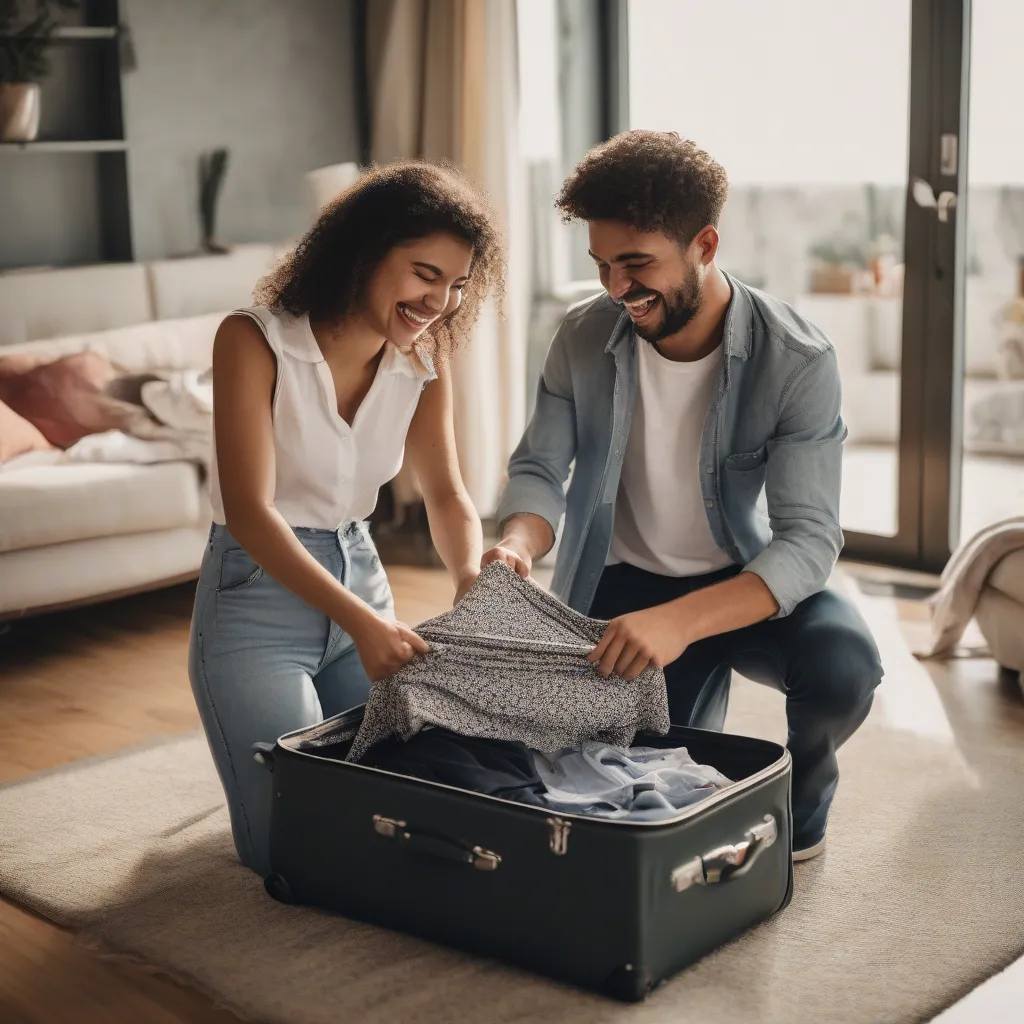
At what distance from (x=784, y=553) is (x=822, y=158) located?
2.34 metres

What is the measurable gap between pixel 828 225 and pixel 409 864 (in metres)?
2.81

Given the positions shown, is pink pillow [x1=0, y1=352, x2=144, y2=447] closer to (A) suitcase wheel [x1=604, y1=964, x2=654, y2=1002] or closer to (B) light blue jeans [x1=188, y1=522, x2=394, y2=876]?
(B) light blue jeans [x1=188, y1=522, x2=394, y2=876]

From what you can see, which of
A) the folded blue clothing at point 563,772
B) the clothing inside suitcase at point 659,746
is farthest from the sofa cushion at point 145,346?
the folded blue clothing at point 563,772

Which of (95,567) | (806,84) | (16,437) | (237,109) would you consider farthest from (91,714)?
(806,84)

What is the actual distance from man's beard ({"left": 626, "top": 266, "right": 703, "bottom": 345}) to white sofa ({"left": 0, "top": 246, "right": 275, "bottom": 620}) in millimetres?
1705

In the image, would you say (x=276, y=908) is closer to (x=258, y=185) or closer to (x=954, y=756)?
(x=954, y=756)

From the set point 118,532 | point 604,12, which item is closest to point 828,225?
point 604,12

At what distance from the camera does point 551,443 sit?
7.94ft

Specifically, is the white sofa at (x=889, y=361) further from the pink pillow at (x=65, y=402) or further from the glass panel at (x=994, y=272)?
the pink pillow at (x=65, y=402)

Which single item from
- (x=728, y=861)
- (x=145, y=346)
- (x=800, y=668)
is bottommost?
(x=728, y=861)

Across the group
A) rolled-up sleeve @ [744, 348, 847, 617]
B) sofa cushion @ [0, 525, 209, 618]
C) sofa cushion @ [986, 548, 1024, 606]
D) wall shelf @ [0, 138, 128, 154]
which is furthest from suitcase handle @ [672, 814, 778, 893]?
wall shelf @ [0, 138, 128, 154]

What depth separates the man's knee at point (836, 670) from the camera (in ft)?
7.10

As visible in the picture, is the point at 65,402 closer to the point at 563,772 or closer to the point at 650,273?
the point at 650,273

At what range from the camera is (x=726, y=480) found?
232 cm
